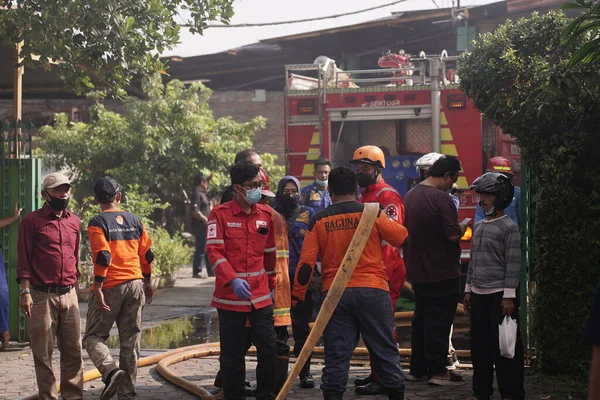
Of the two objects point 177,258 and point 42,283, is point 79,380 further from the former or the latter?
point 177,258

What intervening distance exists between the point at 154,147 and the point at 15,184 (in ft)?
32.0

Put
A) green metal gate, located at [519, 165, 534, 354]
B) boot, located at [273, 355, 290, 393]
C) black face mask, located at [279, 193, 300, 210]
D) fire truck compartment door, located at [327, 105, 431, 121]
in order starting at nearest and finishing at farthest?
boot, located at [273, 355, 290, 393] < black face mask, located at [279, 193, 300, 210] < green metal gate, located at [519, 165, 534, 354] < fire truck compartment door, located at [327, 105, 431, 121]

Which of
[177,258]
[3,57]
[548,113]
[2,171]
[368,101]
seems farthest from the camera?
[177,258]

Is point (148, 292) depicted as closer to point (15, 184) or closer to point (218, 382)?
point (218, 382)

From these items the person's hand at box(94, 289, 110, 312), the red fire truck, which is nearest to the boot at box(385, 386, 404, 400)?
the person's hand at box(94, 289, 110, 312)

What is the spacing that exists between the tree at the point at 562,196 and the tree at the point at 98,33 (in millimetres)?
3561

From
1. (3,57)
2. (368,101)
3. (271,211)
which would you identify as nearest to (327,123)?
(368,101)

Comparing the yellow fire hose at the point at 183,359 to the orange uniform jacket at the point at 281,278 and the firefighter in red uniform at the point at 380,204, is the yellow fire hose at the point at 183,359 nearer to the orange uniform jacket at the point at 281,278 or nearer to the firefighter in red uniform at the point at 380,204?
the orange uniform jacket at the point at 281,278

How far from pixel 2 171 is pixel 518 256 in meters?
5.63

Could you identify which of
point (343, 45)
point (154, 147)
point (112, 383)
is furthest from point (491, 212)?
point (343, 45)

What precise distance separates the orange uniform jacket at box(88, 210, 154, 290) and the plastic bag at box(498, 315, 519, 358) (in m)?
2.85

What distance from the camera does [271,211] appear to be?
Result: 7.11 m

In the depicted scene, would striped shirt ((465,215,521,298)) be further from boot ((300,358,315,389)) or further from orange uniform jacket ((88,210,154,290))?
orange uniform jacket ((88,210,154,290))

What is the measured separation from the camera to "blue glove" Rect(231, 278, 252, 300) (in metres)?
6.60
